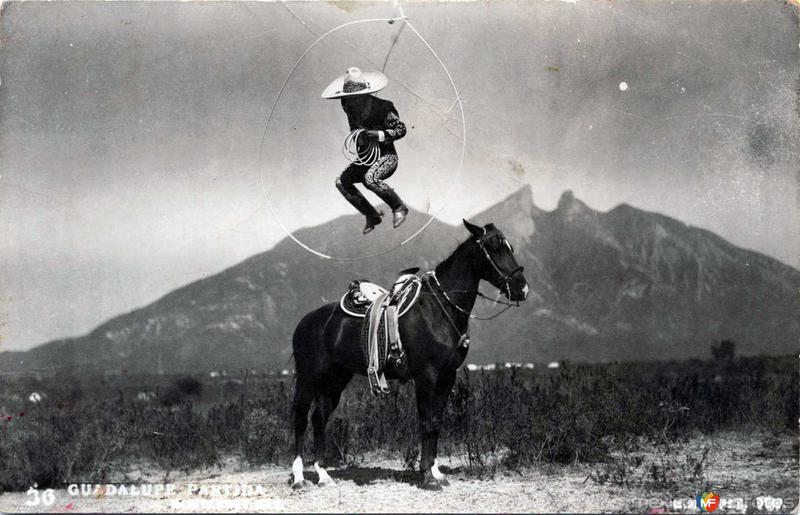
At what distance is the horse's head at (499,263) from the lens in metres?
8.02

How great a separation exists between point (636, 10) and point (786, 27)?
82.8 inches

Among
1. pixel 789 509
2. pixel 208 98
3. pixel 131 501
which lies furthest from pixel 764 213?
pixel 131 501

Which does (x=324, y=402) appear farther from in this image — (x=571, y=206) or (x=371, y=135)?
(x=571, y=206)

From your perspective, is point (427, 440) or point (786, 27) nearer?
point (427, 440)

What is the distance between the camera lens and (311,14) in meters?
10.3

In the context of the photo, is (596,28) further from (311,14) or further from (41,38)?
(41,38)

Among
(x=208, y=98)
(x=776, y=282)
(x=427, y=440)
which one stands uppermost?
(x=208, y=98)

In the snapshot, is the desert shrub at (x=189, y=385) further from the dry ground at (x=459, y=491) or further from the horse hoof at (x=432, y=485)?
the horse hoof at (x=432, y=485)

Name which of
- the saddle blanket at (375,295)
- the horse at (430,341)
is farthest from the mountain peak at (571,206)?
the saddle blanket at (375,295)

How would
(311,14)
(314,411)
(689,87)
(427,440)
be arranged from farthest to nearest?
(689,87), (311,14), (314,411), (427,440)

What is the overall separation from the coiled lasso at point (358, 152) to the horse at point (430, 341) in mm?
1642

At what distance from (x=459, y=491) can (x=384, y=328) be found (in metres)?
1.90

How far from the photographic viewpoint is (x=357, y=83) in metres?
9.05

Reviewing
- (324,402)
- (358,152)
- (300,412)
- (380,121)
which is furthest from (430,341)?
(380,121)
